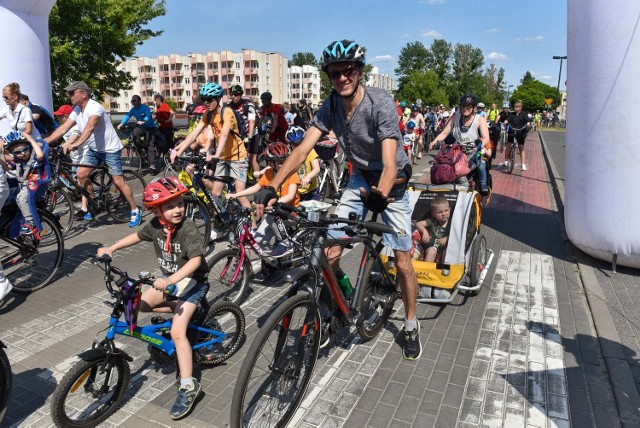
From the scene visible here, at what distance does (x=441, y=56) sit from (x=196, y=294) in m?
113

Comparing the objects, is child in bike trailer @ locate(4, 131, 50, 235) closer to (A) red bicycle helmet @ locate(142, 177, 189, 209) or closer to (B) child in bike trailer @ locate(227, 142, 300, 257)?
(B) child in bike trailer @ locate(227, 142, 300, 257)

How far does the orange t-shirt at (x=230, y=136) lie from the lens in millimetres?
6555

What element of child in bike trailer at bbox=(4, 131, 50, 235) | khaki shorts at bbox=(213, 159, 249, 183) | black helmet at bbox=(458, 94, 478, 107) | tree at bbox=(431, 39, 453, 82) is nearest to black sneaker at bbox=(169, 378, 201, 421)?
child in bike trailer at bbox=(4, 131, 50, 235)

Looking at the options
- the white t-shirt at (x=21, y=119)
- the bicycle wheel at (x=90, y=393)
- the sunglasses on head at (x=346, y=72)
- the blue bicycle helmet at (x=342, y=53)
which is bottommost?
the bicycle wheel at (x=90, y=393)

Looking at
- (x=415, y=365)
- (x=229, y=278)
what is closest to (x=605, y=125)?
(x=415, y=365)

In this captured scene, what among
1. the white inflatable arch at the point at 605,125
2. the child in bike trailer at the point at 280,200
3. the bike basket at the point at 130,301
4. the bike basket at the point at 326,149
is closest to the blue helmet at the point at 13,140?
the child in bike trailer at the point at 280,200

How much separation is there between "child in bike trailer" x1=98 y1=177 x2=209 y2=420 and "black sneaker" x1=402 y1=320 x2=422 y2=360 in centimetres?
165

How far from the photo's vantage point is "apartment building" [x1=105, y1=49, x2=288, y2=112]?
4038 inches

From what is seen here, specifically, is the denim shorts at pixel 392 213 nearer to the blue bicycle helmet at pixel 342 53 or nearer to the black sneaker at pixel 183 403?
the blue bicycle helmet at pixel 342 53

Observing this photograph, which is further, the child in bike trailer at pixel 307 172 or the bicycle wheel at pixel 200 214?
the bicycle wheel at pixel 200 214

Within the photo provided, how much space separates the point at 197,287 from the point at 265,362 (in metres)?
0.85

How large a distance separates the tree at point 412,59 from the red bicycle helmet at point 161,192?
110856 millimetres

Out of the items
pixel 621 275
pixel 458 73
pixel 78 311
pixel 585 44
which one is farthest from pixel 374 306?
pixel 458 73

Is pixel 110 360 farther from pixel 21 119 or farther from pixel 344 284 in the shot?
pixel 21 119
